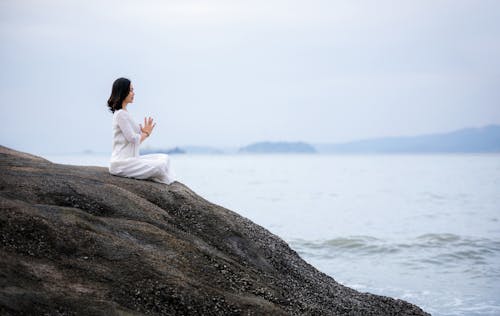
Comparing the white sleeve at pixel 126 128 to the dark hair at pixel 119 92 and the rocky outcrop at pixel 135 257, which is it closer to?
the dark hair at pixel 119 92

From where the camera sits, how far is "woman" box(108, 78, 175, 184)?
12.9 meters

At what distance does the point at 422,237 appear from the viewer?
3441 centimetres

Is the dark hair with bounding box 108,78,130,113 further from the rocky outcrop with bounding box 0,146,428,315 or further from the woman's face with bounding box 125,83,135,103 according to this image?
the rocky outcrop with bounding box 0,146,428,315

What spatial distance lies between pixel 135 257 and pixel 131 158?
4.15 m

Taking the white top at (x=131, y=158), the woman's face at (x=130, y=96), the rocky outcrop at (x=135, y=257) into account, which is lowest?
the rocky outcrop at (x=135, y=257)

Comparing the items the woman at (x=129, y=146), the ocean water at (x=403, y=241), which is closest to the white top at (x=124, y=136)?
the woman at (x=129, y=146)

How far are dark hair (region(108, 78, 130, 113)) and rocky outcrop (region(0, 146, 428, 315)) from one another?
1.59 metres

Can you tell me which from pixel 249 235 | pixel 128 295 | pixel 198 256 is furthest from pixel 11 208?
pixel 249 235

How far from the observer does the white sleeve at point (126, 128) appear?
1323 centimetres

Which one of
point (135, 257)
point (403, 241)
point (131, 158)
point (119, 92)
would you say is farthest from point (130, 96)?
point (403, 241)

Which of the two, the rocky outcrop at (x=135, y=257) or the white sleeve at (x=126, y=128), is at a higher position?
the white sleeve at (x=126, y=128)

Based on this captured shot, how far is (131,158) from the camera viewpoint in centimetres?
1301

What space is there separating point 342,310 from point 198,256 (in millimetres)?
2973

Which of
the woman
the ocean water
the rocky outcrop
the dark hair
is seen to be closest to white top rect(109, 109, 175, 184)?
the woman
